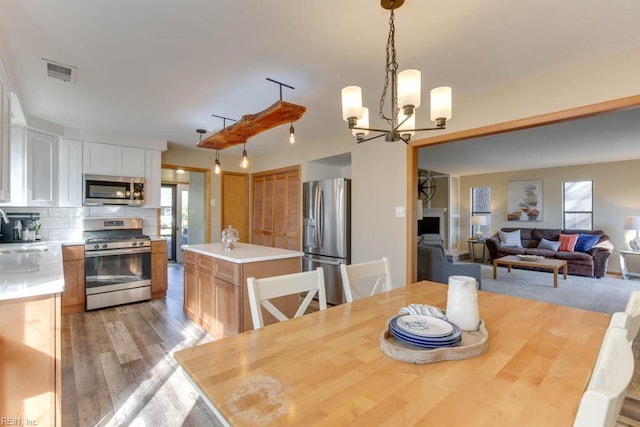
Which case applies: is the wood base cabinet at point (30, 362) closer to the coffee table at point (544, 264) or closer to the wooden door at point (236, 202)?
the wooden door at point (236, 202)

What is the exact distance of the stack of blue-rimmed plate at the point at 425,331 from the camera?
40.7 inches

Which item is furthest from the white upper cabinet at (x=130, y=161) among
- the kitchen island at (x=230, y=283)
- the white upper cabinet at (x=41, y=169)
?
the kitchen island at (x=230, y=283)

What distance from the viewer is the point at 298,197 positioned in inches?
190

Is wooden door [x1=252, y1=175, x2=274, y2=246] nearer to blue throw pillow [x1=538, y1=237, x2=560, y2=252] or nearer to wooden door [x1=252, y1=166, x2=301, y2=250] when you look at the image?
wooden door [x1=252, y1=166, x2=301, y2=250]

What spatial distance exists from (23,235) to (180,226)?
358cm

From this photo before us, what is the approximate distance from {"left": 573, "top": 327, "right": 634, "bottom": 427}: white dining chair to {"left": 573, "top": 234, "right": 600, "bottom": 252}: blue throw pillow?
22.8 ft

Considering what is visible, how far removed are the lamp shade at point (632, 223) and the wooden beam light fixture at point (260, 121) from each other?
663 centimetres

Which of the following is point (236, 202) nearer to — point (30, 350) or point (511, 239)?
point (30, 350)

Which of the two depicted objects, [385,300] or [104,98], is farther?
[104,98]

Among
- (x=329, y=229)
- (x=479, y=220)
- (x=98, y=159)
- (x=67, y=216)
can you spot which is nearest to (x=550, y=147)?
(x=479, y=220)

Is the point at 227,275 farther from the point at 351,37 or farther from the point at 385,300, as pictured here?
the point at 351,37

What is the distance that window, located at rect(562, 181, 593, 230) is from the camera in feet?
21.7

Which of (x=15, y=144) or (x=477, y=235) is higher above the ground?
(x=15, y=144)

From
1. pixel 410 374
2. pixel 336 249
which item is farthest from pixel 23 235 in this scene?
pixel 410 374
